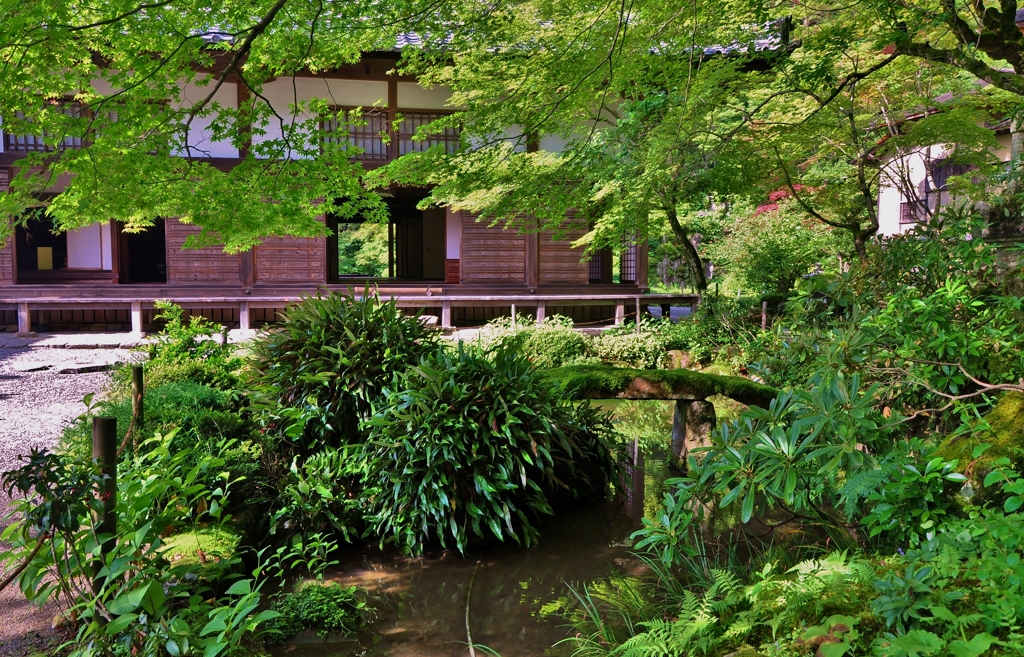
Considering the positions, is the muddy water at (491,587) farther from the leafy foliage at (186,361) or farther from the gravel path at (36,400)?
the leafy foliage at (186,361)

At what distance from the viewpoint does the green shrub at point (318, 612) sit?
370 cm

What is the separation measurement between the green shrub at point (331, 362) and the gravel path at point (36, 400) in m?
1.72

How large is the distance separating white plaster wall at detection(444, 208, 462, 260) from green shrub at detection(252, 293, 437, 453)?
34.4ft

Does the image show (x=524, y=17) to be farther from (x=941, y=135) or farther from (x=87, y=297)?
(x=87, y=297)

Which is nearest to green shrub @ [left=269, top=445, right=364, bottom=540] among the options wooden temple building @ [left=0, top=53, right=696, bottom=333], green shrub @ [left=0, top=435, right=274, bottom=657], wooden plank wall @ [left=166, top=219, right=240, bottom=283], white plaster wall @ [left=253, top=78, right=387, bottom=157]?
green shrub @ [left=0, top=435, right=274, bottom=657]

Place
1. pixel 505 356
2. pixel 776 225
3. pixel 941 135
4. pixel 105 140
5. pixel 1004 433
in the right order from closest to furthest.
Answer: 1. pixel 1004 433
2. pixel 105 140
3. pixel 505 356
4. pixel 941 135
5. pixel 776 225

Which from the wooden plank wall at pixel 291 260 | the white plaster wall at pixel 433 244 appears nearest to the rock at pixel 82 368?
the wooden plank wall at pixel 291 260

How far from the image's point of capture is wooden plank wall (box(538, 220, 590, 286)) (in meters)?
16.2

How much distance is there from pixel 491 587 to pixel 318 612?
1.12 meters

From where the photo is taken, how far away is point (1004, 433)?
317cm

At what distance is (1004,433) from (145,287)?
15197mm

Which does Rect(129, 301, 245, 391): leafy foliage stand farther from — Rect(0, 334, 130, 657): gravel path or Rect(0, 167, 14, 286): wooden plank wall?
Rect(0, 167, 14, 286): wooden plank wall

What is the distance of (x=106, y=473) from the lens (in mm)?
2621

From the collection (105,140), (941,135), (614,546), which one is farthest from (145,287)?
(941,135)
